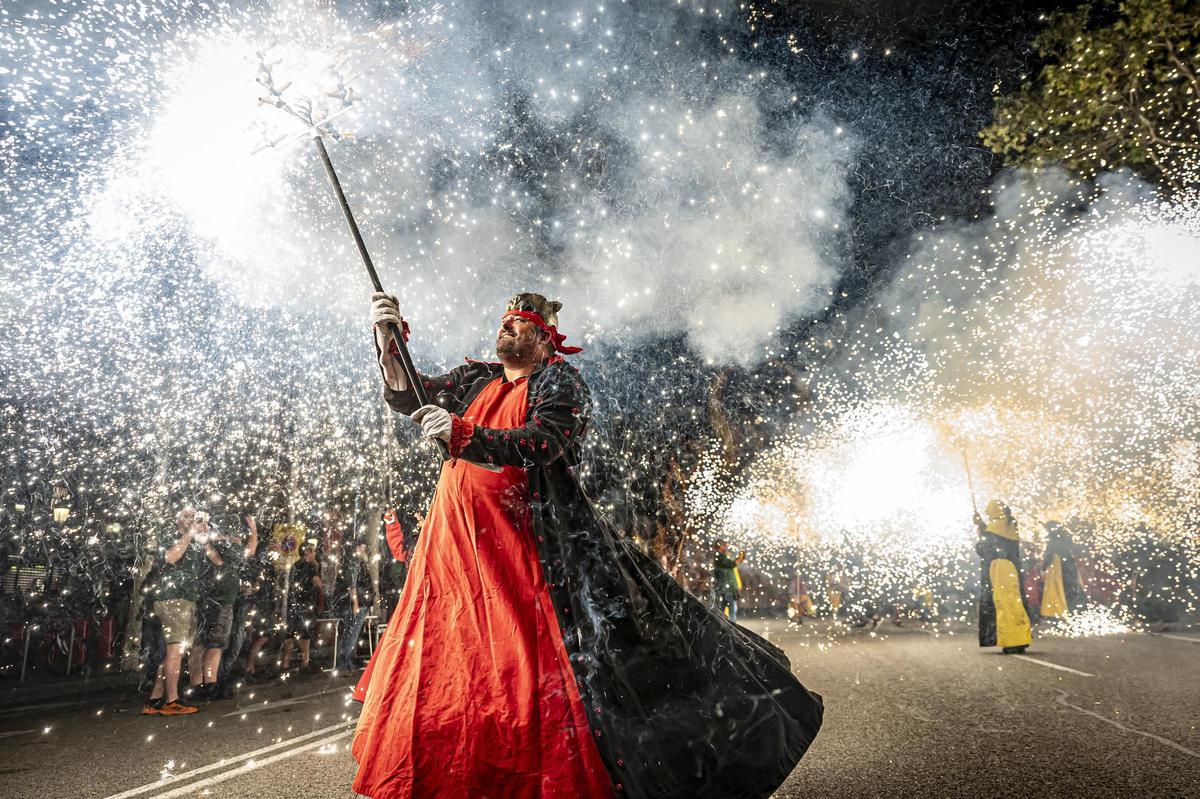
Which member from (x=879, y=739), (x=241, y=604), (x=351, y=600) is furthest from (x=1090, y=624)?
(x=241, y=604)

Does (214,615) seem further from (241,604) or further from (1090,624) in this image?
(1090,624)

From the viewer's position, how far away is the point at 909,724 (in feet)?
16.9

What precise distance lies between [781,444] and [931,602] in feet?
32.4

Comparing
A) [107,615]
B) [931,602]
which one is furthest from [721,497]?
[107,615]

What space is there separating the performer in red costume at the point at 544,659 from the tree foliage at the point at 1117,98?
1047 cm

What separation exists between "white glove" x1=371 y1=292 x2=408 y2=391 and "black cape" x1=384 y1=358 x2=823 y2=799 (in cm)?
6

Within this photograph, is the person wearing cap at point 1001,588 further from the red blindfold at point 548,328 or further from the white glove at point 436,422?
the white glove at point 436,422

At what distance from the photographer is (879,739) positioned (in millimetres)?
4672

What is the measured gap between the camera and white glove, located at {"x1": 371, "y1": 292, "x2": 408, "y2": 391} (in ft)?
8.84

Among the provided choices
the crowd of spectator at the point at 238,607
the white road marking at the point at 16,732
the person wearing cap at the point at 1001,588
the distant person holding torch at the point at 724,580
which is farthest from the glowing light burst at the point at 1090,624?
the white road marking at the point at 16,732

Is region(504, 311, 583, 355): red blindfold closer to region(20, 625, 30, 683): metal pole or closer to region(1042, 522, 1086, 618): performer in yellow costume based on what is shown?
region(20, 625, 30, 683): metal pole

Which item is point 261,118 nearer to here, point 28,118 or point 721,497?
point 28,118

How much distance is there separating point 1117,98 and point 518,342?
1073 centimetres

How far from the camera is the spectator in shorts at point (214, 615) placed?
23.1 feet
